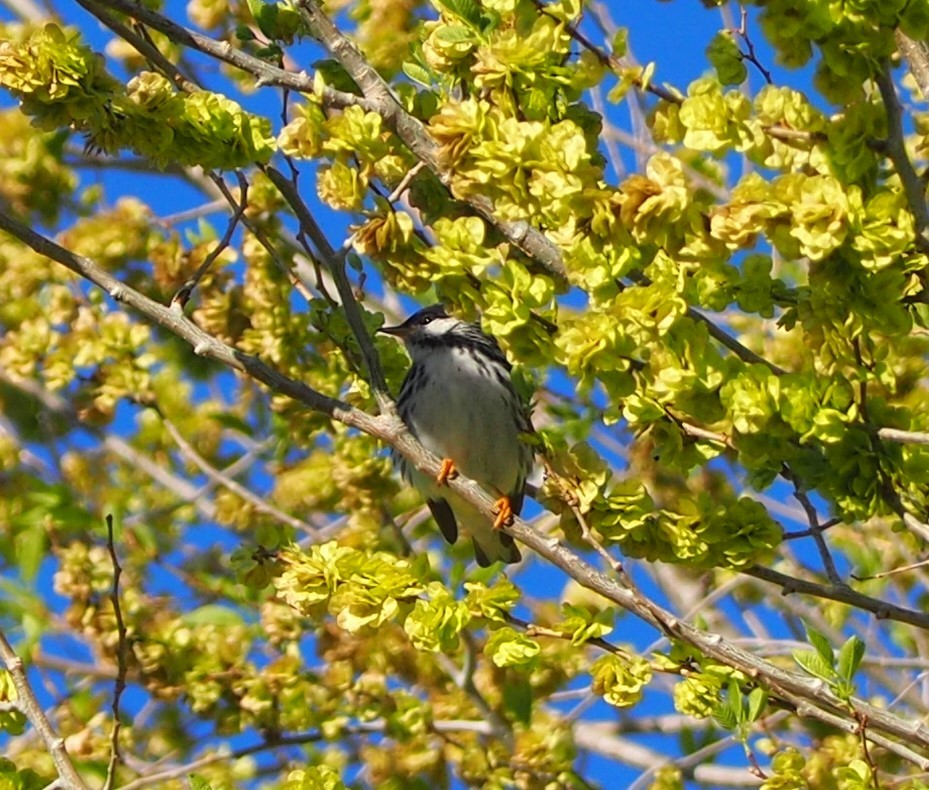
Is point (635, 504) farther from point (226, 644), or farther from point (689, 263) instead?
point (226, 644)

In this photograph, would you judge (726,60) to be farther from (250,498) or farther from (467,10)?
(250,498)

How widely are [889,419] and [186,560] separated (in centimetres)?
456

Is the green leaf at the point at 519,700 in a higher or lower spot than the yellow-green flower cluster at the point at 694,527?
higher

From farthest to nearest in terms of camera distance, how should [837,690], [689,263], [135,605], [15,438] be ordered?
[15,438], [135,605], [837,690], [689,263]

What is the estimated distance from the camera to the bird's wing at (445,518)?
251 inches

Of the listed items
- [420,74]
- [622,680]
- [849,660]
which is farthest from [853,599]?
[420,74]

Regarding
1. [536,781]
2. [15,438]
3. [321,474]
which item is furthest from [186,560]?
[536,781]

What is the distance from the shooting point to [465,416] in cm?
605

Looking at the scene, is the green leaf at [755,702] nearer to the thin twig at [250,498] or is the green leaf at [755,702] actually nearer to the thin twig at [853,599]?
the thin twig at [853,599]

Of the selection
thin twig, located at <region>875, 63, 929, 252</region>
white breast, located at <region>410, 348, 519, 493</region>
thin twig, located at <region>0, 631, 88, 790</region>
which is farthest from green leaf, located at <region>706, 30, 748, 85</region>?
white breast, located at <region>410, 348, 519, 493</region>

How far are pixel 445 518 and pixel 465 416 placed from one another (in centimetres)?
64

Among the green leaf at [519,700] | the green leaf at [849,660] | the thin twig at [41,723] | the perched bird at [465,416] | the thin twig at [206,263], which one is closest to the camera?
the green leaf at [849,660]

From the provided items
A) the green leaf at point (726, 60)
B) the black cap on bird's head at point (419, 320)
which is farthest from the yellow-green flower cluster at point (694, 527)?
the black cap on bird's head at point (419, 320)

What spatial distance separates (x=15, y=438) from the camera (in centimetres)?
707
